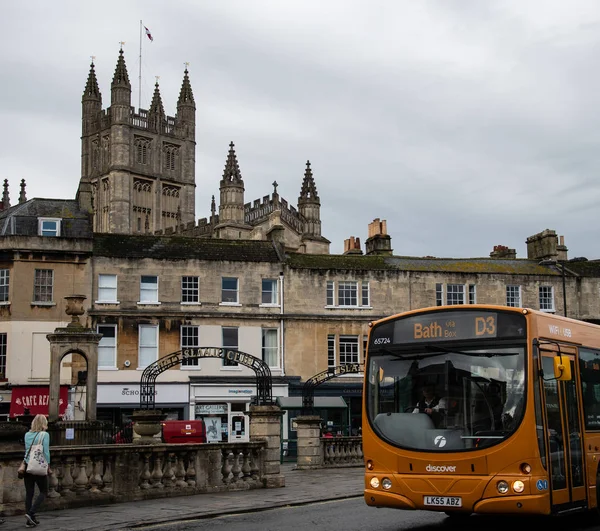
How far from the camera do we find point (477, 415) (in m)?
11.3

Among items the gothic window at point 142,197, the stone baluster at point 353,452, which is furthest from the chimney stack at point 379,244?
the gothic window at point 142,197

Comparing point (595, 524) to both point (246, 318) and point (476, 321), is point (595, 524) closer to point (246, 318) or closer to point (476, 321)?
point (476, 321)

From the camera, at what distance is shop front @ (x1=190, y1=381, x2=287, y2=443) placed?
42.2 metres

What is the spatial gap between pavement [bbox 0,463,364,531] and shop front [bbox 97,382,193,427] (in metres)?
21.0

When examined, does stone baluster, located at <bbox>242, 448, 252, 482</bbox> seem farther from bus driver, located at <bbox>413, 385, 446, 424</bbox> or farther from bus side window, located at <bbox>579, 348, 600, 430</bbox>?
bus side window, located at <bbox>579, 348, 600, 430</bbox>

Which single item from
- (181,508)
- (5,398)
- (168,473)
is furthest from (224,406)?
(181,508)

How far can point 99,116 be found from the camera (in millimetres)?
128125

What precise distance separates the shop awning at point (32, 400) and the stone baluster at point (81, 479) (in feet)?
79.9

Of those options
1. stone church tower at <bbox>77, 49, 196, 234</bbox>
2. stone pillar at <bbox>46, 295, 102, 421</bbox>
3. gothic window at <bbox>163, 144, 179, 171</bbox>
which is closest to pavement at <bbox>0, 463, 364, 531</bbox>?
stone pillar at <bbox>46, 295, 102, 421</bbox>

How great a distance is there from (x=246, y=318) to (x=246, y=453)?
23.9 m

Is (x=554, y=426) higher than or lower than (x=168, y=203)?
lower

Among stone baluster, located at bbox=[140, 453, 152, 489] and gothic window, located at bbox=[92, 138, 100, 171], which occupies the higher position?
gothic window, located at bbox=[92, 138, 100, 171]

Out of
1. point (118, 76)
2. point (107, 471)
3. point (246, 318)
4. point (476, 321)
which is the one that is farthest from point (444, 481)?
point (118, 76)

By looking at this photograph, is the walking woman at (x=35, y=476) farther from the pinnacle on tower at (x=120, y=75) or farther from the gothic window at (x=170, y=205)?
the gothic window at (x=170, y=205)
